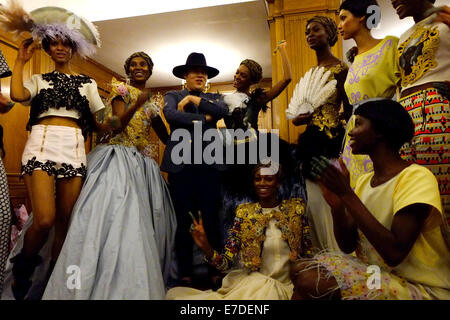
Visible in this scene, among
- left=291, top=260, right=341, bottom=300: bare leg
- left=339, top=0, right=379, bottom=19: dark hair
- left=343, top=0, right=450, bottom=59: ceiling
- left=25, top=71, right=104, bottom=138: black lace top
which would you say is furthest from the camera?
left=343, top=0, right=450, bottom=59: ceiling

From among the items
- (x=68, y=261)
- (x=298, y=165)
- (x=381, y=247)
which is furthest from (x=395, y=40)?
(x=68, y=261)

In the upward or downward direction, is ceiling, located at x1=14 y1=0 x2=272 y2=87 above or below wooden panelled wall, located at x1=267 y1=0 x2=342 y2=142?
above

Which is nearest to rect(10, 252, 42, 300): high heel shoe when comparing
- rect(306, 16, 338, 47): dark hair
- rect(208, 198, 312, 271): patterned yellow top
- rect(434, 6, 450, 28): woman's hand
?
rect(208, 198, 312, 271): patterned yellow top

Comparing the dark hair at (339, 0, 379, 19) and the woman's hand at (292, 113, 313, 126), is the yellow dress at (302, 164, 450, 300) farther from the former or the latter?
the dark hair at (339, 0, 379, 19)

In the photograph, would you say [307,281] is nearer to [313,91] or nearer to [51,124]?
[313,91]

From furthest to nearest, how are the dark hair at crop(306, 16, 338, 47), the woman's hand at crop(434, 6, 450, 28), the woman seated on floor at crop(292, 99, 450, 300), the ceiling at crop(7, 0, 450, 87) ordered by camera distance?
the ceiling at crop(7, 0, 450, 87) → the dark hair at crop(306, 16, 338, 47) → the woman's hand at crop(434, 6, 450, 28) → the woman seated on floor at crop(292, 99, 450, 300)

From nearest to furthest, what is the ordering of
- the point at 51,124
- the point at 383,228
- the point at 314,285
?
the point at 383,228
the point at 314,285
the point at 51,124

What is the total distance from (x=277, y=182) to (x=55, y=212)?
1369 millimetres

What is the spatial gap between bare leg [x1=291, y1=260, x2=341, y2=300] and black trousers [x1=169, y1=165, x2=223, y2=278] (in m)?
0.94

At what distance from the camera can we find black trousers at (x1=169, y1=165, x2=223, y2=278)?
231 centimetres

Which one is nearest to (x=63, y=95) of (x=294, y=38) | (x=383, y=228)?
(x=383, y=228)

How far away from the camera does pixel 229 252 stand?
201cm

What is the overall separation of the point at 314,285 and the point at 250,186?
1.08 metres

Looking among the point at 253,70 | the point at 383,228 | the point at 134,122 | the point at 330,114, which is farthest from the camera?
the point at 253,70
